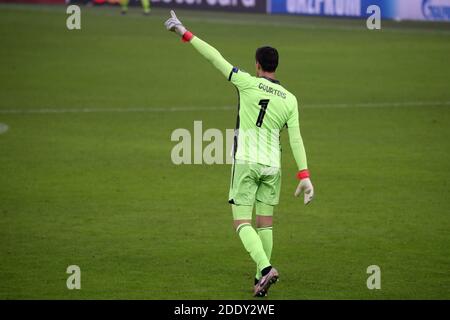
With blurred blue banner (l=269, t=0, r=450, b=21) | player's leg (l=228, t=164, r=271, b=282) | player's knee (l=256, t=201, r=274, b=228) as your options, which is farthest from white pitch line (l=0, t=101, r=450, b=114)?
blurred blue banner (l=269, t=0, r=450, b=21)

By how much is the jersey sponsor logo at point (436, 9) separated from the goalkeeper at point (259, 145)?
105 ft

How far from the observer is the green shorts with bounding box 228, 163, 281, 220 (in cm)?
1025

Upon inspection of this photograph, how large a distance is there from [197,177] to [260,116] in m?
6.61

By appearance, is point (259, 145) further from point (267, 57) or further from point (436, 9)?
point (436, 9)

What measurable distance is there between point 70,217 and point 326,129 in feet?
28.1

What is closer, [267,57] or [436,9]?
[267,57]

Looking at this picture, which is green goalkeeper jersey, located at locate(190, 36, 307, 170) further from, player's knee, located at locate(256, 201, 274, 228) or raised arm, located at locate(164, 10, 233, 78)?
player's knee, located at locate(256, 201, 274, 228)

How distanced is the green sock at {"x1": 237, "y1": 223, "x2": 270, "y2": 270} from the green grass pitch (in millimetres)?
485

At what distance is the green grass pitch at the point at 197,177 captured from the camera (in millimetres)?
11148

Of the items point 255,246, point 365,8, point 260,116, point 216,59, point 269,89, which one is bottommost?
point 255,246

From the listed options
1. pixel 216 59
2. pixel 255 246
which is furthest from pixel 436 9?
pixel 255 246

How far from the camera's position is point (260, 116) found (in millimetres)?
10195

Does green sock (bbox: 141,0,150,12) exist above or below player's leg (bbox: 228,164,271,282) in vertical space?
above

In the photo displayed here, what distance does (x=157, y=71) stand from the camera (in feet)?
98.0
